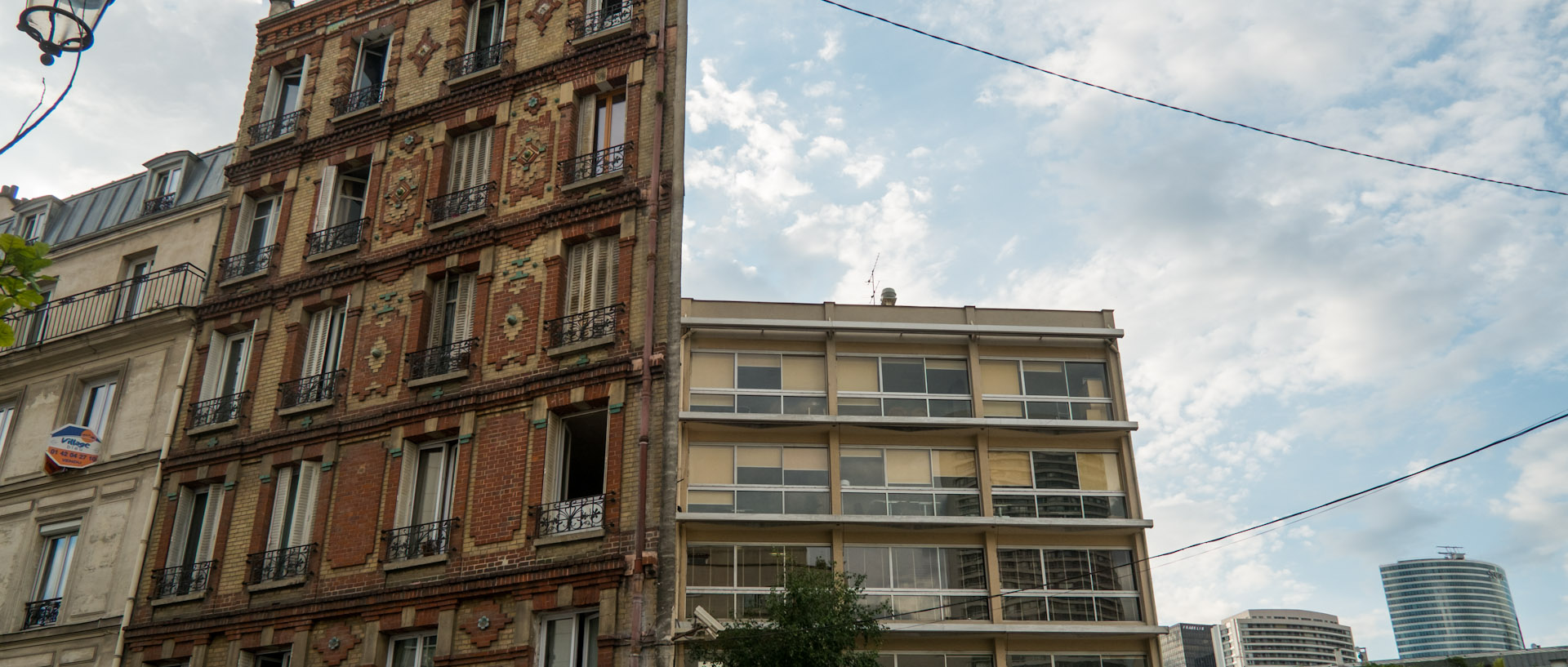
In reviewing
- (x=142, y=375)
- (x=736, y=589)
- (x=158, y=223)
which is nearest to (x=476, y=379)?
(x=142, y=375)

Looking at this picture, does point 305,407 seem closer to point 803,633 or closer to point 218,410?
point 218,410

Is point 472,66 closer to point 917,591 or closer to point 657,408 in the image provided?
point 657,408

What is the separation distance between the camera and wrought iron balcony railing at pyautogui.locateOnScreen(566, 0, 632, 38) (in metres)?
22.0

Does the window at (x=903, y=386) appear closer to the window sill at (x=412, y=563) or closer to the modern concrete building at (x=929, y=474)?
the modern concrete building at (x=929, y=474)

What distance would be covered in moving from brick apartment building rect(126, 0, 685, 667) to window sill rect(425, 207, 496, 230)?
0.13m

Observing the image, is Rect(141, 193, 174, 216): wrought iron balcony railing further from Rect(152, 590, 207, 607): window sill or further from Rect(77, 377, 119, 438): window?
Rect(152, 590, 207, 607): window sill

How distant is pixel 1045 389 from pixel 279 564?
24.5 metres

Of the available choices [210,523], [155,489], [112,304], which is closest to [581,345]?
[210,523]

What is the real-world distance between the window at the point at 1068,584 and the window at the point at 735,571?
559 centimetres

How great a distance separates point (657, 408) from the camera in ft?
60.0

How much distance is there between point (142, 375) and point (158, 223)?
387 centimetres

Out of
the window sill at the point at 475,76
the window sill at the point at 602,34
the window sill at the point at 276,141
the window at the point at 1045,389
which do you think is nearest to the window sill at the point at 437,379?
the window sill at the point at 475,76

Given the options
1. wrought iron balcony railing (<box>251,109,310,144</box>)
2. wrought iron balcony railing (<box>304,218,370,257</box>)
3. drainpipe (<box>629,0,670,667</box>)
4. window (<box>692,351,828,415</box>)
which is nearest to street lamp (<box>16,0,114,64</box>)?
drainpipe (<box>629,0,670,667</box>)

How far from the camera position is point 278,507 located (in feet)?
68.0
